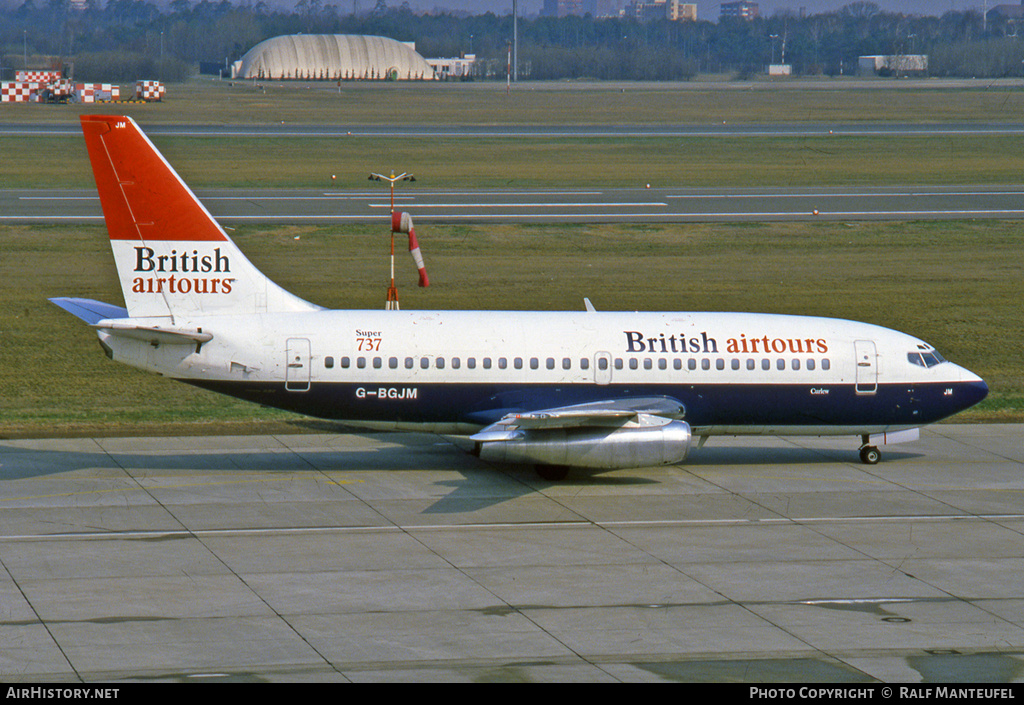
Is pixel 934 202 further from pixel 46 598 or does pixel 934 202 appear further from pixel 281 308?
pixel 46 598

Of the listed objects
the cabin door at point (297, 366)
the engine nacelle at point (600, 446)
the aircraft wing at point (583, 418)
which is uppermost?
the cabin door at point (297, 366)

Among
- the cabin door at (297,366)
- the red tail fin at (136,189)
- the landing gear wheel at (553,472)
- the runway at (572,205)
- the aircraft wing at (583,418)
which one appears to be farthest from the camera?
the runway at (572,205)

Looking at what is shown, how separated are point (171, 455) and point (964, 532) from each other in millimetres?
18904

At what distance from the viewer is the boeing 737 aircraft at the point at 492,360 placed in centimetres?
2848

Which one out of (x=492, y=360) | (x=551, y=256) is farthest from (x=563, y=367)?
(x=551, y=256)

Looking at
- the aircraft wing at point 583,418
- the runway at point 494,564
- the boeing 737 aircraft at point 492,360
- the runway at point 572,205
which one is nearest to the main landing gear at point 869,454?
the runway at point 494,564

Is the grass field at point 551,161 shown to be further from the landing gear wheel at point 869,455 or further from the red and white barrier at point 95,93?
the landing gear wheel at point 869,455

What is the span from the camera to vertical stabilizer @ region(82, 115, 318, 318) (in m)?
28.5

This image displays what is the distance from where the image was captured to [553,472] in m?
30.0

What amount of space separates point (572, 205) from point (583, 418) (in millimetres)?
49032

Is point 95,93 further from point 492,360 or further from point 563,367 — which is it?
point 563,367

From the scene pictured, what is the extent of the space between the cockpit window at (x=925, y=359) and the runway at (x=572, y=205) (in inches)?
1565

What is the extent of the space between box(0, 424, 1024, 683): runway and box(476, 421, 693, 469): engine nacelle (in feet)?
3.01

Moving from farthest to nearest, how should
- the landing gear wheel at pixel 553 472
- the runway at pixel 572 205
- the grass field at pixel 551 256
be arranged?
the runway at pixel 572 205 → the grass field at pixel 551 256 → the landing gear wheel at pixel 553 472
